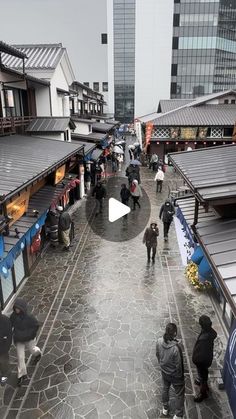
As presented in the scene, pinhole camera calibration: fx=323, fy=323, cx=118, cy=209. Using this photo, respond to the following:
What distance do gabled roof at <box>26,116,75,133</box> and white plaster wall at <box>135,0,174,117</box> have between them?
64457mm

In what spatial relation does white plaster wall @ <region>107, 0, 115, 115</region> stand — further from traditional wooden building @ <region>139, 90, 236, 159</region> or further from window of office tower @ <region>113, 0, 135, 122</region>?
traditional wooden building @ <region>139, 90, 236, 159</region>

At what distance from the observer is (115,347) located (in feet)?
28.8

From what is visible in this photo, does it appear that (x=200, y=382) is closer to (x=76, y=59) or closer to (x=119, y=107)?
(x=76, y=59)

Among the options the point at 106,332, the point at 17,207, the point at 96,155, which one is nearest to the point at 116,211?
the point at 17,207

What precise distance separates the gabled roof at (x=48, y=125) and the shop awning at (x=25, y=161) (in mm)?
1653

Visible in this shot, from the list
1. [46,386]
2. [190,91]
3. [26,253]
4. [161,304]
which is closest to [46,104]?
[26,253]

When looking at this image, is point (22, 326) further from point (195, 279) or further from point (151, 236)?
point (151, 236)

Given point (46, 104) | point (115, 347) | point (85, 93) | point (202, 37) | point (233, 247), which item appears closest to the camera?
point (233, 247)

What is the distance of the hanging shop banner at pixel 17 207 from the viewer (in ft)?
31.2

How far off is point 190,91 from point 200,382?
276ft

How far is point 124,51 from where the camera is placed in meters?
84.3

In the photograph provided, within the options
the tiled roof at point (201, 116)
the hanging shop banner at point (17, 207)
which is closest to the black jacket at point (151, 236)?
the hanging shop banner at point (17, 207)

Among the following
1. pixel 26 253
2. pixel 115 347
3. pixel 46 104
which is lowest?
pixel 115 347

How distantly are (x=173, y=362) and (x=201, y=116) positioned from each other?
33.7 metres
